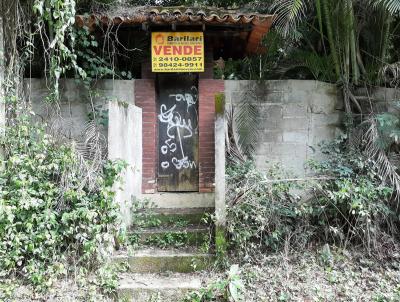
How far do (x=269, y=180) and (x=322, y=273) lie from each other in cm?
132

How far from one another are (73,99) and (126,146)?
1.46 metres

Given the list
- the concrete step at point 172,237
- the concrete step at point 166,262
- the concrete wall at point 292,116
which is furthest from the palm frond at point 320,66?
the concrete step at point 166,262

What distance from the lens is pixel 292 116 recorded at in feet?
20.4

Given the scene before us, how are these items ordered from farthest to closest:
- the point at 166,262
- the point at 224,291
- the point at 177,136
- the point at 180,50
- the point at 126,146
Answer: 1. the point at 177,136
2. the point at 180,50
3. the point at 126,146
4. the point at 166,262
5. the point at 224,291

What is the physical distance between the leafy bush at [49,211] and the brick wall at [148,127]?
1487 mm

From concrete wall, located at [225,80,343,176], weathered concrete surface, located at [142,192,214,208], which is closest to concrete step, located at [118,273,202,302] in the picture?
weathered concrete surface, located at [142,192,214,208]

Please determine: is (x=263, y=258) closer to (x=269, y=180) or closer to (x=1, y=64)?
(x=269, y=180)

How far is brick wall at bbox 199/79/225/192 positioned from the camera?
6.18 meters

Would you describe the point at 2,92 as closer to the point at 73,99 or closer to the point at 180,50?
the point at 73,99

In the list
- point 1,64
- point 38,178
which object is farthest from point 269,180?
point 1,64

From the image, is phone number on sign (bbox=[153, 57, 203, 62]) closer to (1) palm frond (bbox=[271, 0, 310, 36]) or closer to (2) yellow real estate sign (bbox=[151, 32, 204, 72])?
(2) yellow real estate sign (bbox=[151, 32, 204, 72])

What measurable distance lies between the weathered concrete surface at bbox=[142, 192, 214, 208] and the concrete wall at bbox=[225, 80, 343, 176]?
44.6 inches

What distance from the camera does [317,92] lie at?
6.22m

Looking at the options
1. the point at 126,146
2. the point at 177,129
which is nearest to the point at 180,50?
the point at 177,129
